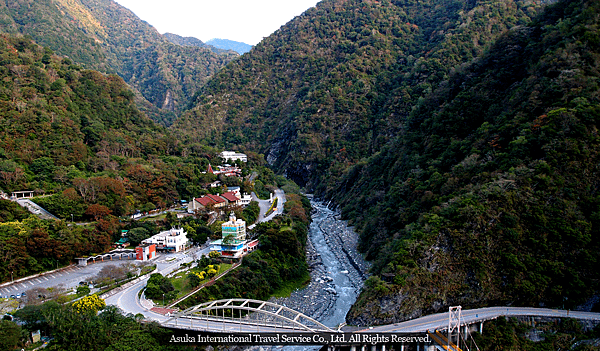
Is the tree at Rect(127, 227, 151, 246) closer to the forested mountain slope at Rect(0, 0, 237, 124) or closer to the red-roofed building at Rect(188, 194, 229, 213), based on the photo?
the red-roofed building at Rect(188, 194, 229, 213)

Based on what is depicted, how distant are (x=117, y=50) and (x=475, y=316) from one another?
637 ft

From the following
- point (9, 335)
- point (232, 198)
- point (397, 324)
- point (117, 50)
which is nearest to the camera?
point (9, 335)

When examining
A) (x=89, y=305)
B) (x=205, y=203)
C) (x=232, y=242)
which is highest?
(x=89, y=305)

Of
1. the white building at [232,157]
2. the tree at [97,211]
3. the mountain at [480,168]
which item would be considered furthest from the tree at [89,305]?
the white building at [232,157]

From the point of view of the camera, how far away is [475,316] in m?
27.4

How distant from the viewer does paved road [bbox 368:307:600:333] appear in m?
26.4

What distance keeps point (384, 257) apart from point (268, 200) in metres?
33.4

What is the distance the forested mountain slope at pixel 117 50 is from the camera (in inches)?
4360

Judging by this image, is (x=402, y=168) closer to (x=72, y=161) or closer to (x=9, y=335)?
(x=72, y=161)

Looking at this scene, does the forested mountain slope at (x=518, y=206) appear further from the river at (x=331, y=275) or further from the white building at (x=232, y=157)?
the white building at (x=232, y=157)

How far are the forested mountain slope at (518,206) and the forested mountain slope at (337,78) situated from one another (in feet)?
89.3

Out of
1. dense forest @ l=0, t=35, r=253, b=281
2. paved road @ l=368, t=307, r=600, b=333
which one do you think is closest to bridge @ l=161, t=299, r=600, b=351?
paved road @ l=368, t=307, r=600, b=333

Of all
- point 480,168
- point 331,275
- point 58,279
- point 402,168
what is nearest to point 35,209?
point 58,279

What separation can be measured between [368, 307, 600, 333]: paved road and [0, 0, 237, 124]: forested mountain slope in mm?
117771
